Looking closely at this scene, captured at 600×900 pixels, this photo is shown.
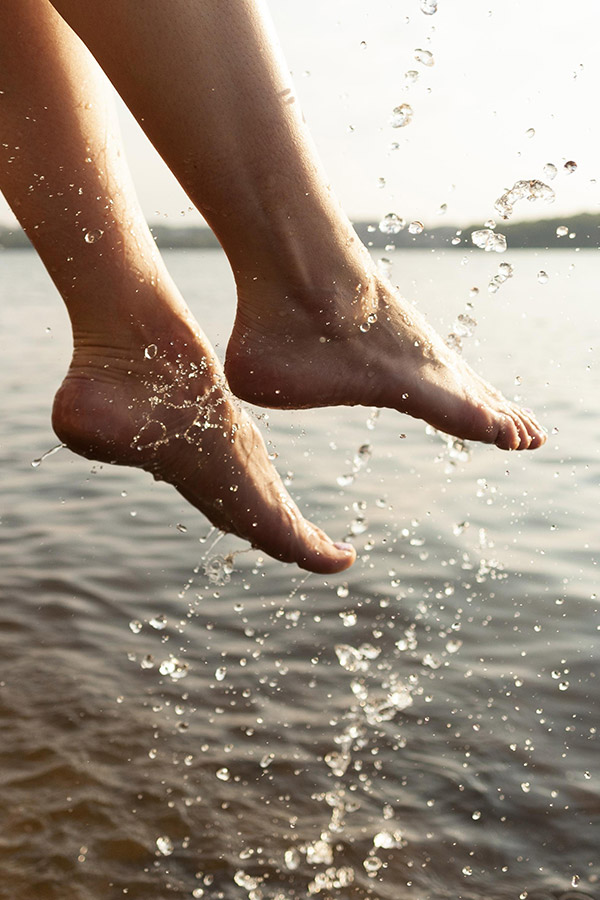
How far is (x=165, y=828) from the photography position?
1.78m

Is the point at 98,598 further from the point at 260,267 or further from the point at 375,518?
the point at 260,267

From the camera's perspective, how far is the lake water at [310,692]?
1.73m

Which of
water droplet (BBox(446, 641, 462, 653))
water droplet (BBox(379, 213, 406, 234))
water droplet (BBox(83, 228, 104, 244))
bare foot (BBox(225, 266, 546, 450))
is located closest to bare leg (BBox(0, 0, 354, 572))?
water droplet (BBox(83, 228, 104, 244))

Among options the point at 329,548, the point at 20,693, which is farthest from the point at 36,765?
the point at 329,548

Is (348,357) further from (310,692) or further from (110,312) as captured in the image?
(310,692)

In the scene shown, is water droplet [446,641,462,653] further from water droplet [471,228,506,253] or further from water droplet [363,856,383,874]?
water droplet [471,228,506,253]

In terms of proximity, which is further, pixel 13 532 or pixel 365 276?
pixel 13 532

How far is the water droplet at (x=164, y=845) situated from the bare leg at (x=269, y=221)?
749 millimetres

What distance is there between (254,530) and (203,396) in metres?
0.28

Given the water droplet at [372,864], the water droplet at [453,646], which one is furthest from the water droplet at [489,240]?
the water droplet at [372,864]

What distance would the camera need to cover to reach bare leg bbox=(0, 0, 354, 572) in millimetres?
1594

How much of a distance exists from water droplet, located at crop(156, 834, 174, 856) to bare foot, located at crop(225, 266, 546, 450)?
744 mm

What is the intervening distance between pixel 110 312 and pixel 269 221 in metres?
0.42

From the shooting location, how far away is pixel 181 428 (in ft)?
5.91
